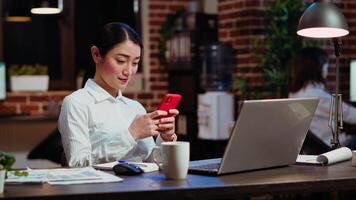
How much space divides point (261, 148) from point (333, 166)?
0.35m

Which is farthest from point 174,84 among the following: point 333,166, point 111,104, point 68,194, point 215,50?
point 68,194

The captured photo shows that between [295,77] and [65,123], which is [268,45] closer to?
[295,77]

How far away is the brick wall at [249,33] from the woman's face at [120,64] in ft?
8.64

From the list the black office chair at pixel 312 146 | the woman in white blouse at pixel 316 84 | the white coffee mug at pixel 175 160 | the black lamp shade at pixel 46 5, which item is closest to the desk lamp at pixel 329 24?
A: the white coffee mug at pixel 175 160

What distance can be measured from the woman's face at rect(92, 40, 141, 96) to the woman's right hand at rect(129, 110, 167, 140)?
0.21m

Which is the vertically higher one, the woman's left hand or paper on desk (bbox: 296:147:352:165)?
the woman's left hand

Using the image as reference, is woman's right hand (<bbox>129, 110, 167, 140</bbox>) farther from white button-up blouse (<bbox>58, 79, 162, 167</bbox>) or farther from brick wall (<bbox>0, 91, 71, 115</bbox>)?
brick wall (<bbox>0, 91, 71, 115</bbox>)

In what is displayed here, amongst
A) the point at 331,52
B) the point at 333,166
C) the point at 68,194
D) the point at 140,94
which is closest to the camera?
the point at 68,194

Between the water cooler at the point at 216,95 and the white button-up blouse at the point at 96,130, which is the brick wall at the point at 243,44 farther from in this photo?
the white button-up blouse at the point at 96,130

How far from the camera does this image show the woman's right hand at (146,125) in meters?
2.54

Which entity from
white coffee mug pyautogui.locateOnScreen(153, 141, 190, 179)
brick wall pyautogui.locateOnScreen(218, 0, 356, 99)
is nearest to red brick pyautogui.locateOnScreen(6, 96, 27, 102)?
brick wall pyautogui.locateOnScreen(218, 0, 356, 99)

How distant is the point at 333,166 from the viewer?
97.3 inches

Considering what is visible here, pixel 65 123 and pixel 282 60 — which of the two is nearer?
pixel 65 123

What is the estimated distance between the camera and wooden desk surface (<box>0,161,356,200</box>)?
1.88 m
